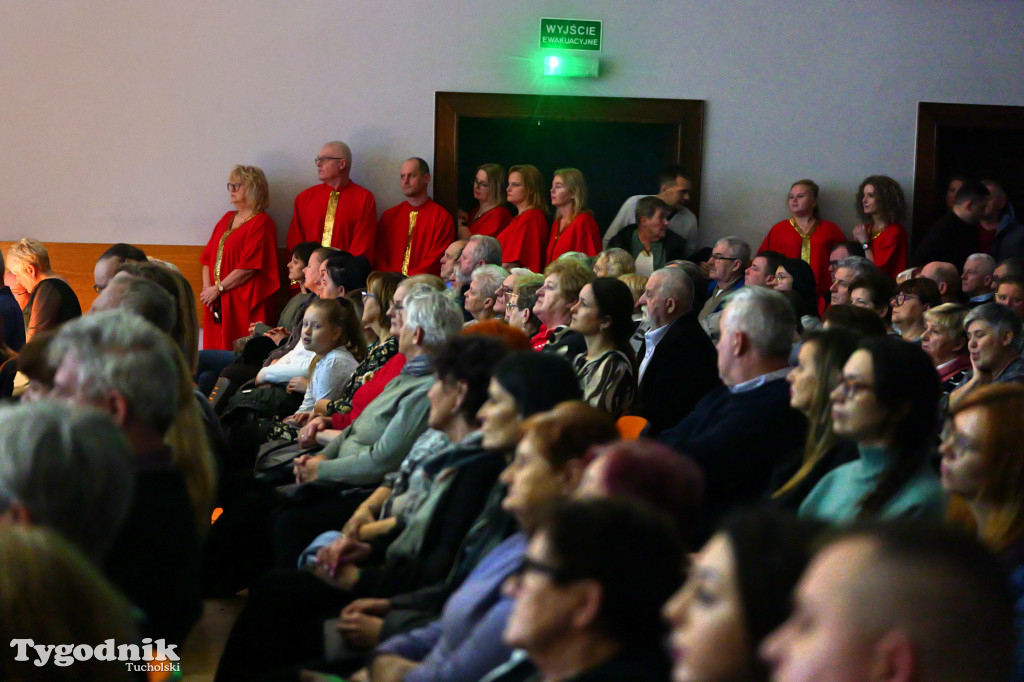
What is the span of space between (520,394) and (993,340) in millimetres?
2133

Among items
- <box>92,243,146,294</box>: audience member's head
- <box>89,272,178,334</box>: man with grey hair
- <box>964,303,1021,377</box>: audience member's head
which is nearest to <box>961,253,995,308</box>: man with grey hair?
<box>964,303,1021,377</box>: audience member's head

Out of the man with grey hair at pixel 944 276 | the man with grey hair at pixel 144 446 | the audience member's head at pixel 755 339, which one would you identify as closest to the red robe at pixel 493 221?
the man with grey hair at pixel 944 276

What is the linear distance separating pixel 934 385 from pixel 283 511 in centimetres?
187

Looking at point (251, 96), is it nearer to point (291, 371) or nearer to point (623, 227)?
point (623, 227)

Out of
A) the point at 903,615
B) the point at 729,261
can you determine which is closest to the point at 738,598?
the point at 903,615

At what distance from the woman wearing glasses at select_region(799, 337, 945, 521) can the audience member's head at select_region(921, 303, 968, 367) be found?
1904 mm

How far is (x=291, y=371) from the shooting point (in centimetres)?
426

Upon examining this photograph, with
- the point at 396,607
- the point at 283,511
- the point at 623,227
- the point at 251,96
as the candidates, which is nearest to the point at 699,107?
the point at 623,227

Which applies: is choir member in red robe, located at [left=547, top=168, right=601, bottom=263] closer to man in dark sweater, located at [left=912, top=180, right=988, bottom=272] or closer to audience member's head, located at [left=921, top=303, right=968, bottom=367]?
man in dark sweater, located at [left=912, top=180, right=988, bottom=272]

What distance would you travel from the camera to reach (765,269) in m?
5.23

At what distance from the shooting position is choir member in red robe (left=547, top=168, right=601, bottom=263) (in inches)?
272

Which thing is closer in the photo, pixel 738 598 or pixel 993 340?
pixel 738 598

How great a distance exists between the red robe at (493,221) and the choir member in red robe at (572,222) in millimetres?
438

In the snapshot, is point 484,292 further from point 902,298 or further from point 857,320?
point 857,320
